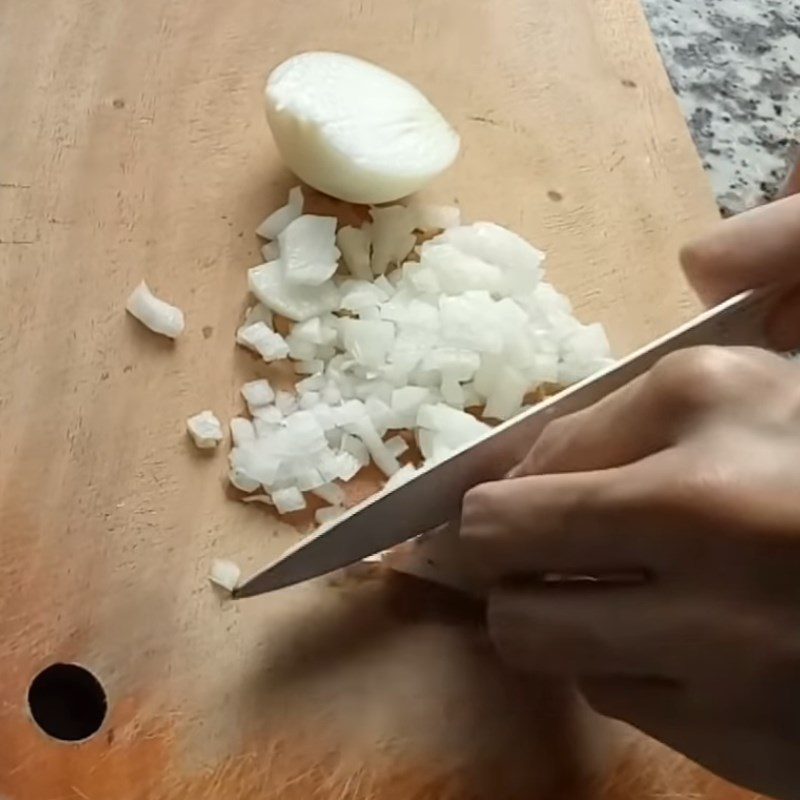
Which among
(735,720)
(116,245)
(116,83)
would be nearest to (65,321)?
(116,245)

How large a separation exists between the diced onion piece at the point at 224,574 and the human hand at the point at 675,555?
0.53 feet

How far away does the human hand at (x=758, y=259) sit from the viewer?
2.73ft

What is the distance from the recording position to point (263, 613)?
0.88 meters

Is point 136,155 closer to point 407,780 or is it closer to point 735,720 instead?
point 407,780

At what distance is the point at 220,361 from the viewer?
973 mm

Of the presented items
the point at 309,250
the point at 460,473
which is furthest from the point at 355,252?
the point at 460,473

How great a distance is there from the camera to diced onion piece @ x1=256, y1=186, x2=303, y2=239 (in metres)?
1.03

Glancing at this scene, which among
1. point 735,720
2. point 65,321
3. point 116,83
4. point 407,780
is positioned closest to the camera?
point 735,720

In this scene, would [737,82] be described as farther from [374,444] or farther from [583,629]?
[583,629]

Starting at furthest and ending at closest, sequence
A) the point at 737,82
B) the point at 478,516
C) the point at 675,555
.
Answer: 1. the point at 737,82
2. the point at 478,516
3. the point at 675,555

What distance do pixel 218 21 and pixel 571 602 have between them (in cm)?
61

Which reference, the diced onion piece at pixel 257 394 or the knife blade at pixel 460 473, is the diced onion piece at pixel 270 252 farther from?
the knife blade at pixel 460 473

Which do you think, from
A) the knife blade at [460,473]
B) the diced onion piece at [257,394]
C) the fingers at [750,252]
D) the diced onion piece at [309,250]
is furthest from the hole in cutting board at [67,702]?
the fingers at [750,252]

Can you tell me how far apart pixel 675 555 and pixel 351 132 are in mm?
487
